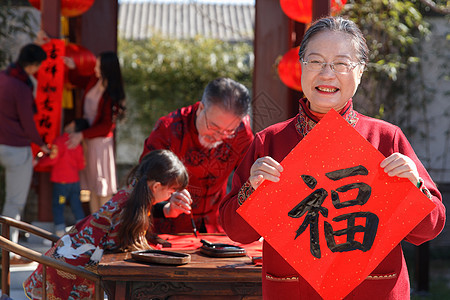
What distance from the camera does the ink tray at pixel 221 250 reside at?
2.24 m

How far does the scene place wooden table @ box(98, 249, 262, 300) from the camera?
2020 millimetres

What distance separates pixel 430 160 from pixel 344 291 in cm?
497

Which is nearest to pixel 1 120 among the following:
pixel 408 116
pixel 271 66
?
pixel 271 66

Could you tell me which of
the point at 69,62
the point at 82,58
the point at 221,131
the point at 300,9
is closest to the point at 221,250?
the point at 221,131

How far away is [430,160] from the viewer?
19.6ft

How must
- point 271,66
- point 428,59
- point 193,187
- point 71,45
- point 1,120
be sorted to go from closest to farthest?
1. point 193,187
2. point 1,120
3. point 271,66
4. point 71,45
5. point 428,59

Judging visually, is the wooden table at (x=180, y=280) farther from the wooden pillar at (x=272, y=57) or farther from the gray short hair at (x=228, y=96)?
the wooden pillar at (x=272, y=57)

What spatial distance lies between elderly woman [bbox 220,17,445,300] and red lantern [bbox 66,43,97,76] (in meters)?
3.71

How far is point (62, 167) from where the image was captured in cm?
471

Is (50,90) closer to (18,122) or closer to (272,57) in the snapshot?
(18,122)

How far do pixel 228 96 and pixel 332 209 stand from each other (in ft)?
4.12

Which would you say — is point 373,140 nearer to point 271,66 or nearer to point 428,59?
point 271,66

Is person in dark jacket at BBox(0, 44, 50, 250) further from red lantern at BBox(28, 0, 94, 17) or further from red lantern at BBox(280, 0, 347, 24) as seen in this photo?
red lantern at BBox(280, 0, 347, 24)

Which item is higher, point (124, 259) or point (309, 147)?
point (309, 147)
